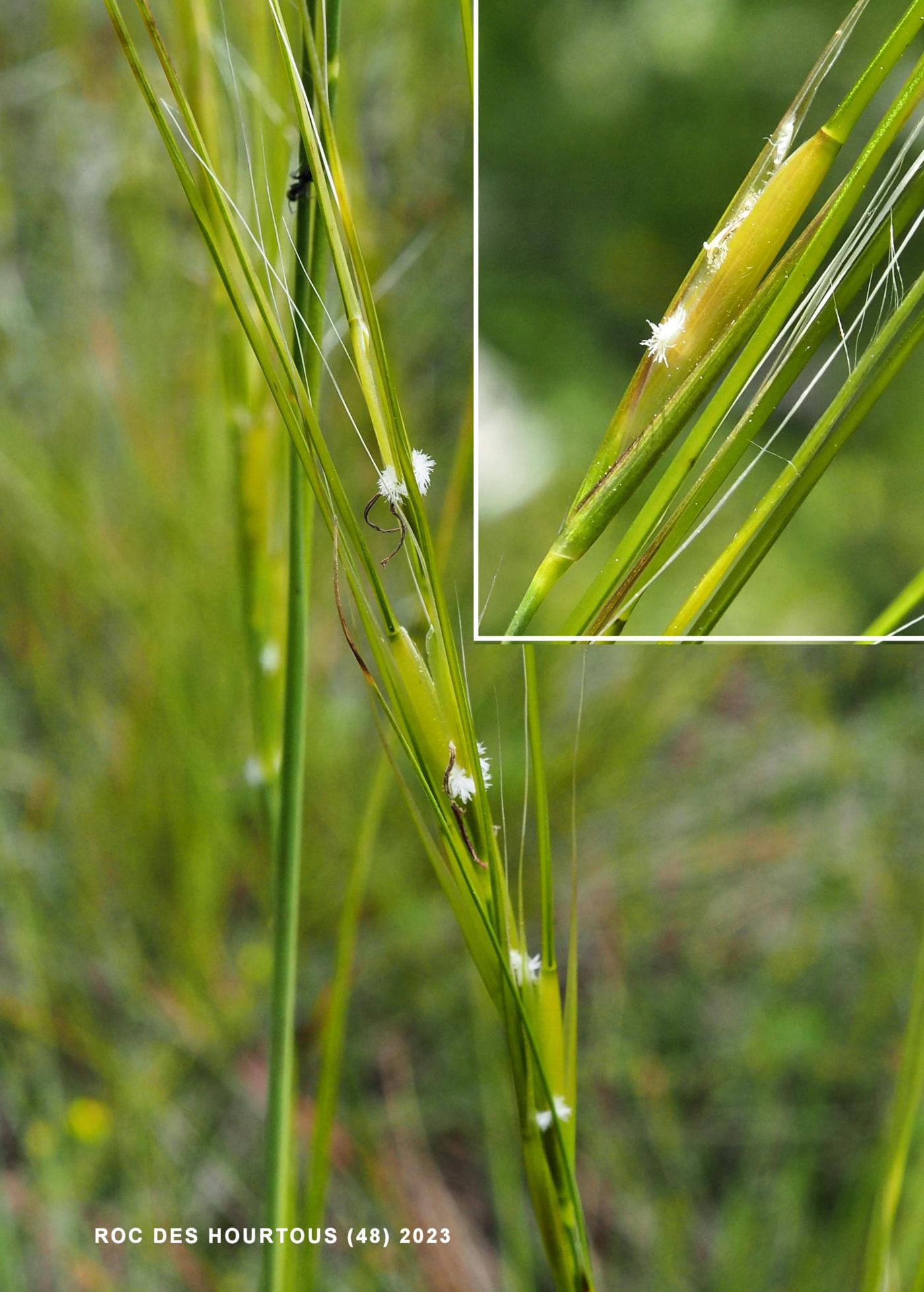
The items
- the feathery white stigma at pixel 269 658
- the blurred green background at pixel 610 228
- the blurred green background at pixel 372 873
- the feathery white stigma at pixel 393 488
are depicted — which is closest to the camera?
the feathery white stigma at pixel 393 488

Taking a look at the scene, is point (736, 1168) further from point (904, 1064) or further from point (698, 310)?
point (698, 310)

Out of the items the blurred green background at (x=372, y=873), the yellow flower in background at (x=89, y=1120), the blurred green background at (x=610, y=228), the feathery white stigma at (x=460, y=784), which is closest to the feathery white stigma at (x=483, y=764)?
the feathery white stigma at (x=460, y=784)

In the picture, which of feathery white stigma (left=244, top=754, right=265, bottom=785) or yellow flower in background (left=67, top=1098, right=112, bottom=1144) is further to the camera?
yellow flower in background (left=67, top=1098, right=112, bottom=1144)

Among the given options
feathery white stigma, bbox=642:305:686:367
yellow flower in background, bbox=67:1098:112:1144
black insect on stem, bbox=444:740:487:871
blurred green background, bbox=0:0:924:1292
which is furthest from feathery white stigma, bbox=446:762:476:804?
yellow flower in background, bbox=67:1098:112:1144

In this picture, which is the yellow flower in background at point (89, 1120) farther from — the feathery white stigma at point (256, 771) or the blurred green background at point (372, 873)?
the feathery white stigma at point (256, 771)

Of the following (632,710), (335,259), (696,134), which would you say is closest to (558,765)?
(632,710)

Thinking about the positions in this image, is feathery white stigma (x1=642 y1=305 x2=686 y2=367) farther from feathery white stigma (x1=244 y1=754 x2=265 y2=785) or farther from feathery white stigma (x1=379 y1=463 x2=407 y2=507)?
feathery white stigma (x1=244 y1=754 x2=265 y2=785)

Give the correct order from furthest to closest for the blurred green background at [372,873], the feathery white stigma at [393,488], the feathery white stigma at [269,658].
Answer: the blurred green background at [372,873]
the feathery white stigma at [269,658]
the feathery white stigma at [393,488]
